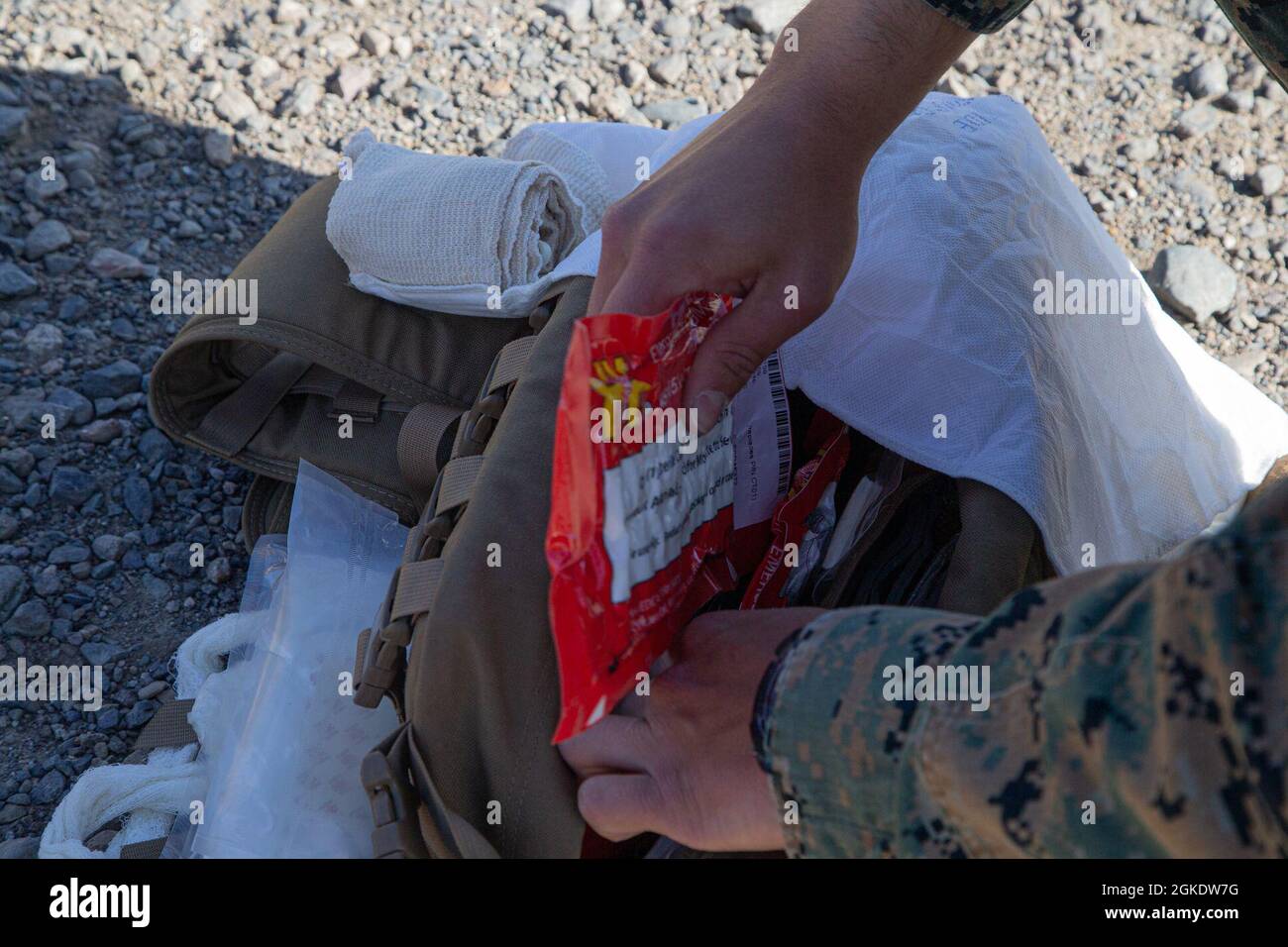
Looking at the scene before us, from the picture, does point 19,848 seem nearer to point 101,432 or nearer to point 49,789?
point 49,789

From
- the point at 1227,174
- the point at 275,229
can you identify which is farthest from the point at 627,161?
the point at 1227,174

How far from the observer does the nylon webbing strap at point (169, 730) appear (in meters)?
1.57

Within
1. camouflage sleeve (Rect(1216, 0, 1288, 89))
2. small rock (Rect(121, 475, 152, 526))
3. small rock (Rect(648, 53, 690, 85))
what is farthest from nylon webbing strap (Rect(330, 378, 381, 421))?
small rock (Rect(648, 53, 690, 85))

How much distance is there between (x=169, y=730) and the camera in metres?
1.57

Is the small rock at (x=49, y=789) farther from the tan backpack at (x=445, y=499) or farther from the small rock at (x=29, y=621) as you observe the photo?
the tan backpack at (x=445, y=499)

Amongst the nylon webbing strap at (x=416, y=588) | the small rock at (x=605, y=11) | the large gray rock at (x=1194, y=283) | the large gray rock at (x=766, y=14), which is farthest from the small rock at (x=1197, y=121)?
the nylon webbing strap at (x=416, y=588)

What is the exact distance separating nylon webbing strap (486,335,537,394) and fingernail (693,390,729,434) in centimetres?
35

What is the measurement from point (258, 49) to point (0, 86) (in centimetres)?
60

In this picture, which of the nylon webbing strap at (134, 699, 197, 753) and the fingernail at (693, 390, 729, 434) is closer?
the fingernail at (693, 390, 729, 434)

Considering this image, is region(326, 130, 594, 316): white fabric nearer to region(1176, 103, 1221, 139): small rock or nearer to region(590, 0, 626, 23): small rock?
region(590, 0, 626, 23): small rock

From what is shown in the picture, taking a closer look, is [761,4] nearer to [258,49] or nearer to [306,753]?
[258,49]

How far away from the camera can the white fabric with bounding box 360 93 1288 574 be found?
1452mm

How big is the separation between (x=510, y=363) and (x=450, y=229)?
314 millimetres
